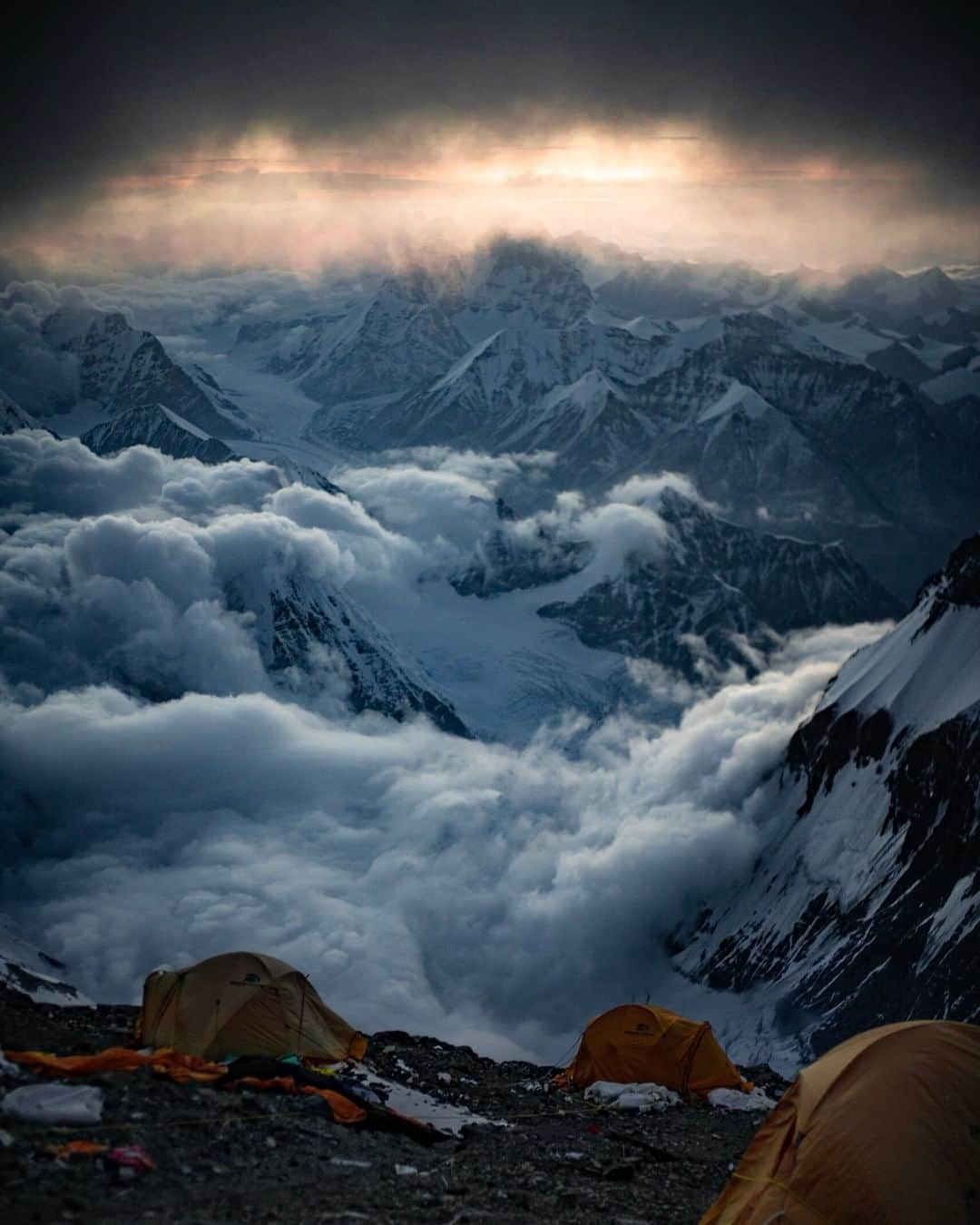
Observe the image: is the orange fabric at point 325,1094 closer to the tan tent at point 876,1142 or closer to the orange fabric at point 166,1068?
the orange fabric at point 166,1068

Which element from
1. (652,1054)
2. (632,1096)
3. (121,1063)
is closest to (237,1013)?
(632,1096)

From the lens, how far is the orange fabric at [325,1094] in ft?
100

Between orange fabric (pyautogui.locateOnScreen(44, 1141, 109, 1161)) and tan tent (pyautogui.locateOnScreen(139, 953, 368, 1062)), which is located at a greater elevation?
orange fabric (pyautogui.locateOnScreen(44, 1141, 109, 1161))

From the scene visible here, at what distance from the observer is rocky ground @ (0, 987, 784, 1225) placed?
21.4m

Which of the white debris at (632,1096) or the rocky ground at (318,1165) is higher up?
the rocky ground at (318,1165)

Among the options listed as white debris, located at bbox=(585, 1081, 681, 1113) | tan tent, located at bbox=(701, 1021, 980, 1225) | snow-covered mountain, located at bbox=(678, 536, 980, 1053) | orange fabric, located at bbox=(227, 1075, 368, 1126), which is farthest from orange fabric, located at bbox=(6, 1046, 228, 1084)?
snow-covered mountain, located at bbox=(678, 536, 980, 1053)

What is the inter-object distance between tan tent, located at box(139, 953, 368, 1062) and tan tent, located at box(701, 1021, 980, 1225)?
71.6ft

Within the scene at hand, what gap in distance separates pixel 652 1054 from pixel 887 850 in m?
80.0

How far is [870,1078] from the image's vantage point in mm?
24422

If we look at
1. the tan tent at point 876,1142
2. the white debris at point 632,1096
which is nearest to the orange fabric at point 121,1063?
the tan tent at point 876,1142

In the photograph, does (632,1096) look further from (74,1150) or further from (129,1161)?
(74,1150)

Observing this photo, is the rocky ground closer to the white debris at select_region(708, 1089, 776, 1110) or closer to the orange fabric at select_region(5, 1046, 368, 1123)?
the orange fabric at select_region(5, 1046, 368, 1123)

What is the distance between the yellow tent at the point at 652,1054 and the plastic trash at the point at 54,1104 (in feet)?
90.2

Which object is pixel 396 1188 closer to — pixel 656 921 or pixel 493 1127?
pixel 493 1127
